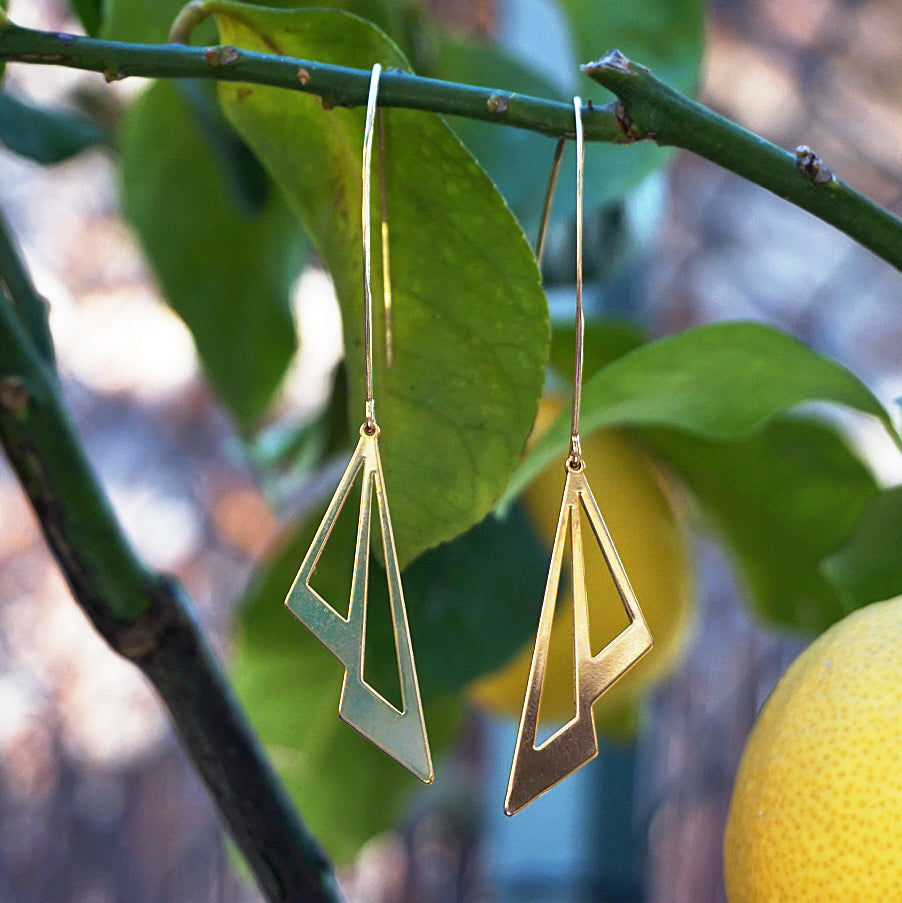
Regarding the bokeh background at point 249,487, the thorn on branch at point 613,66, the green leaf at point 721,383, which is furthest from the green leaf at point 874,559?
the bokeh background at point 249,487

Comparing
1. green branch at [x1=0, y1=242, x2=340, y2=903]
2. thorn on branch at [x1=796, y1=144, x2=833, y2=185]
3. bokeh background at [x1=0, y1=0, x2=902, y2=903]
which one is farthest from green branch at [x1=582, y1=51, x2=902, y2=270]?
bokeh background at [x1=0, y1=0, x2=902, y2=903]

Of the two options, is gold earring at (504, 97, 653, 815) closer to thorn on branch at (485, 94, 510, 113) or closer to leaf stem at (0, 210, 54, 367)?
thorn on branch at (485, 94, 510, 113)

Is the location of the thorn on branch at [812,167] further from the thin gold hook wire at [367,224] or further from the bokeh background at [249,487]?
the bokeh background at [249,487]

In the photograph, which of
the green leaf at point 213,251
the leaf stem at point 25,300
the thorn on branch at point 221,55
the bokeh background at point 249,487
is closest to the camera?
the thorn on branch at point 221,55

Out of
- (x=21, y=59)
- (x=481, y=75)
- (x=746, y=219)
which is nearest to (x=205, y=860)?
(x=746, y=219)

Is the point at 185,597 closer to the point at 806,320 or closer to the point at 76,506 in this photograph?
the point at 76,506

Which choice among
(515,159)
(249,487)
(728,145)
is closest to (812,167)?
(728,145)
